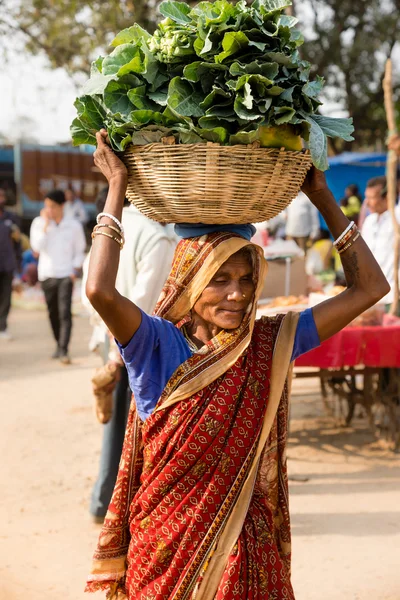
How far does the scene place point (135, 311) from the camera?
251 cm

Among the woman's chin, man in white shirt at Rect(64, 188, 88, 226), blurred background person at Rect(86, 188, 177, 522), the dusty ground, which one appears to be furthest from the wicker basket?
man in white shirt at Rect(64, 188, 88, 226)

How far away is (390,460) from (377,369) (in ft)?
2.55

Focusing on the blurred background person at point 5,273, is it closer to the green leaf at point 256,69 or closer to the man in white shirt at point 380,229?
the man in white shirt at point 380,229

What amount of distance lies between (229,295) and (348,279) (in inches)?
18.7

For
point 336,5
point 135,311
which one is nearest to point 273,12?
point 135,311

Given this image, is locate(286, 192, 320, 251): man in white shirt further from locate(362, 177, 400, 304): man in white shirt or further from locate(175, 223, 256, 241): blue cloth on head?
locate(175, 223, 256, 241): blue cloth on head

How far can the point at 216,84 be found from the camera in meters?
2.39

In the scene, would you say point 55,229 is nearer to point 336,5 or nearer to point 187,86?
point 187,86

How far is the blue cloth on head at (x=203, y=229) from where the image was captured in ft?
8.70

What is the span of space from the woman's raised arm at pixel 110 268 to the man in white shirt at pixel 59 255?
793cm

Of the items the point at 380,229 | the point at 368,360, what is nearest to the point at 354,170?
the point at 380,229

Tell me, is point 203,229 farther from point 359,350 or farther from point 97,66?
point 359,350

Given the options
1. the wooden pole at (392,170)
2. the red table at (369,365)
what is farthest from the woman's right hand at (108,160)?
the wooden pole at (392,170)

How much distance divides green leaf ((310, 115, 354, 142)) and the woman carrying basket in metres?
0.22
